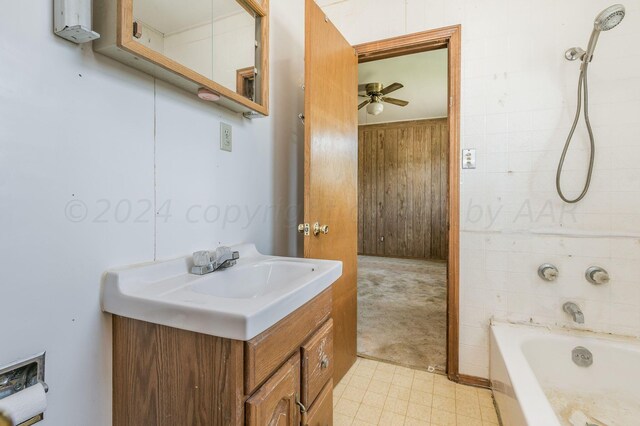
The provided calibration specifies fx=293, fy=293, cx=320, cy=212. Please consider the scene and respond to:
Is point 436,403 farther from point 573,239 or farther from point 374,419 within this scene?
point 573,239

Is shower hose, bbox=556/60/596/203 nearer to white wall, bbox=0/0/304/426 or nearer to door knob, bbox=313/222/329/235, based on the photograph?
door knob, bbox=313/222/329/235

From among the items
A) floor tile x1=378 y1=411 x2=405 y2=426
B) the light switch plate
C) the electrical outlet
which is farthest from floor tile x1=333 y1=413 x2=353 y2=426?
the light switch plate

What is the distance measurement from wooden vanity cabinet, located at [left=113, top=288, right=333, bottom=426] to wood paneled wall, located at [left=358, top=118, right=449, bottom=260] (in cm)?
471

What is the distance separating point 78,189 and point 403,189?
513cm

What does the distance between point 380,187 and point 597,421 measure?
4.52 m

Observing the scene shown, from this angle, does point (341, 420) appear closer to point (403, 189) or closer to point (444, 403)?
point (444, 403)

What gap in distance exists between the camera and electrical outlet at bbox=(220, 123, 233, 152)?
4.13 feet

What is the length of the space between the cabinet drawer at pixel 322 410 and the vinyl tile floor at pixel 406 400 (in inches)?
16.5

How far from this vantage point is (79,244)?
778 mm

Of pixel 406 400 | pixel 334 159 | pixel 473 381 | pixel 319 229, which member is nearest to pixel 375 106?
pixel 334 159

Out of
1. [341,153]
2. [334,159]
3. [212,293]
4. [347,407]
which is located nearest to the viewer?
[212,293]

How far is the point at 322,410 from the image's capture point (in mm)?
1065

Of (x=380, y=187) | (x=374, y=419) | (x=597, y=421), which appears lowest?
(x=374, y=419)

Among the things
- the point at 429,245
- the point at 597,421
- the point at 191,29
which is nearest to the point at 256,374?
the point at 191,29
